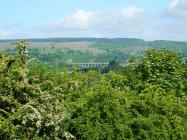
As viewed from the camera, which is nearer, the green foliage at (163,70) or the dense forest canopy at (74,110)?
the dense forest canopy at (74,110)

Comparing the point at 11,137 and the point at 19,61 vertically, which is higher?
the point at 19,61

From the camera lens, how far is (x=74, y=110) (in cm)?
4038

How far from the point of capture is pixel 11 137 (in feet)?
113

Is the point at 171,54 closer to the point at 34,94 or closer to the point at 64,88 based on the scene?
the point at 64,88

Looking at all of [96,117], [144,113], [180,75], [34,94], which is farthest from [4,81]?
[180,75]

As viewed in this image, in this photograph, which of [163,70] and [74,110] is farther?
[163,70]

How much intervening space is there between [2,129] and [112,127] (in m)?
9.04

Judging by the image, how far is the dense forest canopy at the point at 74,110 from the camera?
35.5 metres

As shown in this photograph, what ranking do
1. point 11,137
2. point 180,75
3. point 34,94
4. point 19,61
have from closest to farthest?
point 11,137 < point 34,94 < point 19,61 < point 180,75

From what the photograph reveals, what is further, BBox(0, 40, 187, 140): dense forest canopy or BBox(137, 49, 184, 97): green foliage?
BBox(137, 49, 184, 97): green foliage

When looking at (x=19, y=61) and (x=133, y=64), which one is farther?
(x=133, y=64)

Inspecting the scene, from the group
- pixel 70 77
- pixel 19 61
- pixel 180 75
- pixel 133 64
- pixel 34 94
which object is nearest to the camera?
pixel 34 94

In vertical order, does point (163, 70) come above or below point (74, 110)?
above

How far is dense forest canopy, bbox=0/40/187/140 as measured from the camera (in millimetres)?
35469
